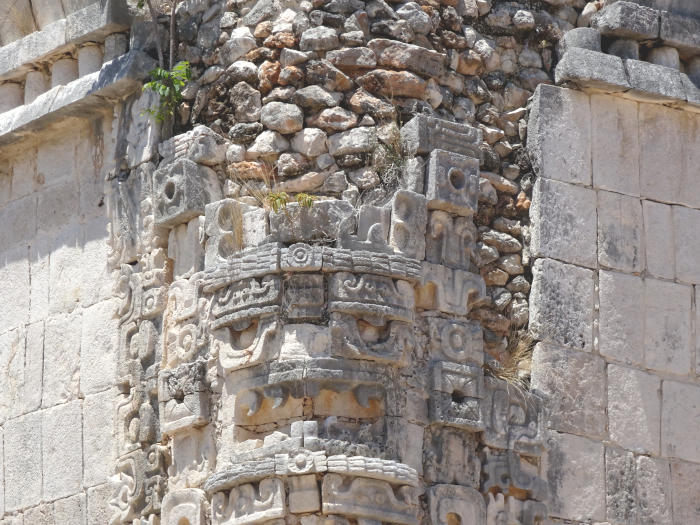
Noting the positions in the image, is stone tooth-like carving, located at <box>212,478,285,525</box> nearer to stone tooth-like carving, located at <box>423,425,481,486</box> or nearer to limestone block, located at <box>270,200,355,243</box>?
stone tooth-like carving, located at <box>423,425,481,486</box>

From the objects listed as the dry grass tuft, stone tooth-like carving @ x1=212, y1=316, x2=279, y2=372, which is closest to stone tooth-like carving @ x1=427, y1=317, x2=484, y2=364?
the dry grass tuft

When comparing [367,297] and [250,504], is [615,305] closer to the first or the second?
[367,297]

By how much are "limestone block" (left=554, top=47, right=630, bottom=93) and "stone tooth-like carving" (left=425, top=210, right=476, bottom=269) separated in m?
1.18

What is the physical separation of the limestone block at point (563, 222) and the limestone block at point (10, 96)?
3.35 metres

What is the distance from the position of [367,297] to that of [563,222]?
1.52m

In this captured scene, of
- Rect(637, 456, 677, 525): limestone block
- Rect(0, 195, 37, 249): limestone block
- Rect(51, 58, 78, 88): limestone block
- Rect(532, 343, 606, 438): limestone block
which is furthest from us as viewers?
Rect(0, 195, 37, 249): limestone block

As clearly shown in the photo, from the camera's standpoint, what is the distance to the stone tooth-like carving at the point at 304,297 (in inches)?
428

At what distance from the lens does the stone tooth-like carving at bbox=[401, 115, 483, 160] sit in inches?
450

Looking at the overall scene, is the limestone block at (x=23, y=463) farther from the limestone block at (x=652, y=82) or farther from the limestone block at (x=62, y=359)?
the limestone block at (x=652, y=82)

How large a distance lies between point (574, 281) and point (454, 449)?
135 cm

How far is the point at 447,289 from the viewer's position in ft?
37.1

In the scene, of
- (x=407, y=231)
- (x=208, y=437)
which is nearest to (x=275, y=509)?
(x=208, y=437)

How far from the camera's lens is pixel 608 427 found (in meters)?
11.8

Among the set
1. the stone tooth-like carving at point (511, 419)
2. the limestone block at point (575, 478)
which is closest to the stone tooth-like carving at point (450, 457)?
the stone tooth-like carving at point (511, 419)
